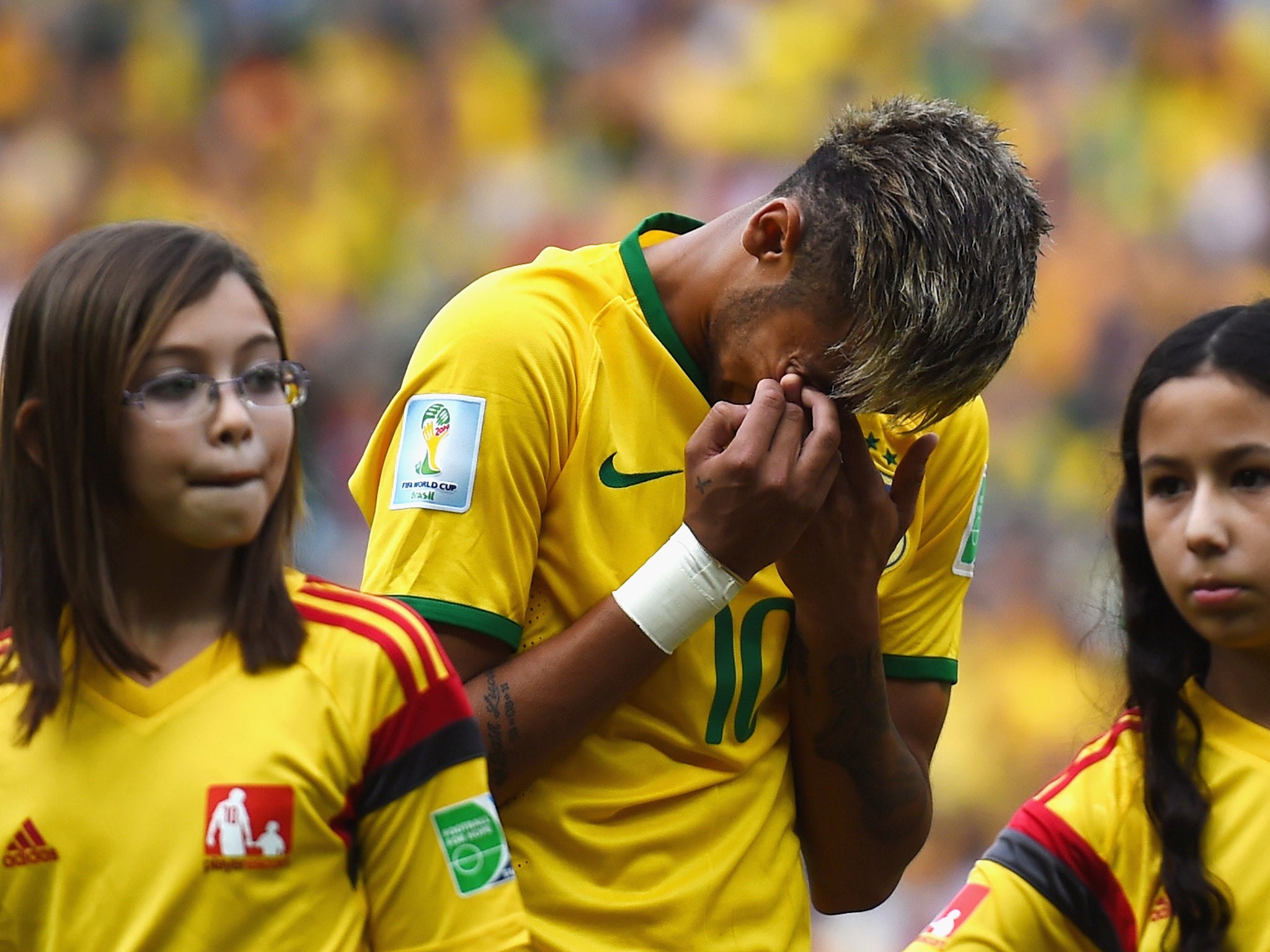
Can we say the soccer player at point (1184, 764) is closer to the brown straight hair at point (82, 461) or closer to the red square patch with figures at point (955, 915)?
the red square patch with figures at point (955, 915)

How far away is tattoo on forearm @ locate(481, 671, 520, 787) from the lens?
1640mm

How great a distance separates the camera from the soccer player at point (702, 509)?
5.48 ft

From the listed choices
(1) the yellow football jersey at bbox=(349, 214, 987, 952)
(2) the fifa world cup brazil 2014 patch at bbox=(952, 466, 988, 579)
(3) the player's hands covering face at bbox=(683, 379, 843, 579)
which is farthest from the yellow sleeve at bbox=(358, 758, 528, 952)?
(2) the fifa world cup brazil 2014 patch at bbox=(952, 466, 988, 579)

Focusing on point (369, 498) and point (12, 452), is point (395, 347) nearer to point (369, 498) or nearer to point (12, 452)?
point (369, 498)

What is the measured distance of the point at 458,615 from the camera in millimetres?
1662

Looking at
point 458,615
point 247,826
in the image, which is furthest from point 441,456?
point 247,826

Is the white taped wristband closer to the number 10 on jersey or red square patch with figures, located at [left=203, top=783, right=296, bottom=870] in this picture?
the number 10 on jersey

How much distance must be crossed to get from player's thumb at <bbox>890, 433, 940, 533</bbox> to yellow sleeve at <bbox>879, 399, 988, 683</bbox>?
0.44ft

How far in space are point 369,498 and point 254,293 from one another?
0.45 m

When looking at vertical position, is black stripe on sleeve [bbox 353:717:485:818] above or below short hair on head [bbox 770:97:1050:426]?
below

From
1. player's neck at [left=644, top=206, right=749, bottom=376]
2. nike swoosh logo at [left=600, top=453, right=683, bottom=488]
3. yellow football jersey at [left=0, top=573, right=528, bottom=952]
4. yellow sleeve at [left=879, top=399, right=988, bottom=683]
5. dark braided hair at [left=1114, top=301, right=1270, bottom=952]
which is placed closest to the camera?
yellow football jersey at [left=0, top=573, right=528, bottom=952]

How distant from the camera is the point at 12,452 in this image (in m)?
1.42

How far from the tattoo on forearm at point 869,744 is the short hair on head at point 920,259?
29 centimetres

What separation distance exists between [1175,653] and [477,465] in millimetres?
787
